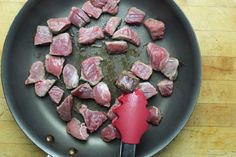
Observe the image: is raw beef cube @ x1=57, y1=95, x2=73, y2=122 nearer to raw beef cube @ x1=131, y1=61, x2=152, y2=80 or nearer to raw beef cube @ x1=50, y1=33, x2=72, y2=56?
raw beef cube @ x1=50, y1=33, x2=72, y2=56

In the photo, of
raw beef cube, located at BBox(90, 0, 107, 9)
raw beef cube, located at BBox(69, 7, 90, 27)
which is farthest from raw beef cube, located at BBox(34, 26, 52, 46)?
raw beef cube, located at BBox(90, 0, 107, 9)

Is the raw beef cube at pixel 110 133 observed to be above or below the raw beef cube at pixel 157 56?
below

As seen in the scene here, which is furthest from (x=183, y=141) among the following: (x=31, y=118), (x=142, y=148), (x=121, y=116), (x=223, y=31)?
(x=31, y=118)

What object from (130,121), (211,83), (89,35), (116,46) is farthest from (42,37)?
(211,83)

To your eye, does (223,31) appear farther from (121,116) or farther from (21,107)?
(21,107)

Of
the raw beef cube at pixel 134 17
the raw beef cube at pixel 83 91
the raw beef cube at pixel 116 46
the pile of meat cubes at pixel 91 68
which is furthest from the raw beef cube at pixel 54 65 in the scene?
the raw beef cube at pixel 134 17

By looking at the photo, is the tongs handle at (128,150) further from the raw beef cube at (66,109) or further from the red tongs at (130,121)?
the raw beef cube at (66,109)

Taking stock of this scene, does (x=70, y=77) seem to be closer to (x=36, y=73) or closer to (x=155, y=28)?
(x=36, y=73)

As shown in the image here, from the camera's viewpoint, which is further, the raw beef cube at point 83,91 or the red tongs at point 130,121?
the raw beef cube at point 83,91
